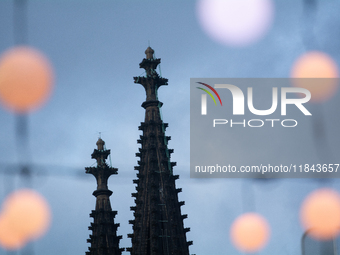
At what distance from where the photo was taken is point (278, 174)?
199ft

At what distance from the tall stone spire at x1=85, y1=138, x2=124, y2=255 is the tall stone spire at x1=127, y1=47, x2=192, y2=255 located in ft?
36.5

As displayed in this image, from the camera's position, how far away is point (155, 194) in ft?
304

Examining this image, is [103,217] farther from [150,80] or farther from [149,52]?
[149,52]

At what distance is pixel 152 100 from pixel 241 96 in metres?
35.7

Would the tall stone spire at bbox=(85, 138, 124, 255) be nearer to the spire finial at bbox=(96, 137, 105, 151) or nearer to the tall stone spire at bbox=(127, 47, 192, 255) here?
the spire finial at bbox=(96, 137, 105, 151)

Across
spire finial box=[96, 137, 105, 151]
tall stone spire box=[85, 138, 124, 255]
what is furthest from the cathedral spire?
spire finial box=[96, 137, 105, 151]

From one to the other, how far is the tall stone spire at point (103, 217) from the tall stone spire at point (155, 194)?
11.1 metres

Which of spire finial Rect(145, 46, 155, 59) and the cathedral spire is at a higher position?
spire finial Rect(145, 46, 155, 59)

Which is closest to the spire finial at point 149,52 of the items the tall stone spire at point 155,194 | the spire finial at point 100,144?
the tall stone spire at point 155,194

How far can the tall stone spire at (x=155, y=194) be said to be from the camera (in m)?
89.5

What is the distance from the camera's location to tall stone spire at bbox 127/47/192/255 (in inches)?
3524

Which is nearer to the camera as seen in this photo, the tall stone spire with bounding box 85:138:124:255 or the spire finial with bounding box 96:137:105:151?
the tall stone spire with bounding box 85:138:124:255

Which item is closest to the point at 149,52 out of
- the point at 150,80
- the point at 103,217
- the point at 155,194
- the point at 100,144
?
the point at 150,80

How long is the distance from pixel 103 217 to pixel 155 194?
17.8 meters
